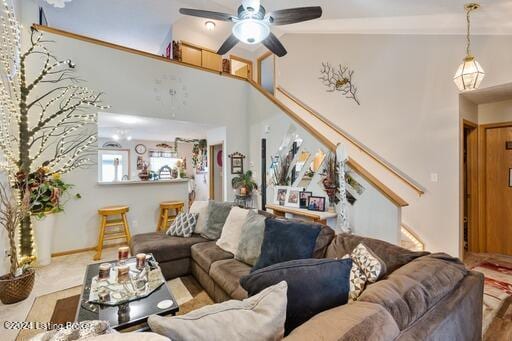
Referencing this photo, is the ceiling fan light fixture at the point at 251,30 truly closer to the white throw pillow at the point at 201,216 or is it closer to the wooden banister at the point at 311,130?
the wooden banister at the point at 311,130

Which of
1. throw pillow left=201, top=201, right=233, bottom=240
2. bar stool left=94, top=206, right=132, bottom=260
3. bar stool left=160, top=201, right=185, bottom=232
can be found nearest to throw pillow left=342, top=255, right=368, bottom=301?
throw pillow left=201, top=201, right=233, bottom=240

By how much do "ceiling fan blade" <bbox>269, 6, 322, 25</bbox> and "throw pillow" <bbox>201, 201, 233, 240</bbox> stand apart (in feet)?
7.37

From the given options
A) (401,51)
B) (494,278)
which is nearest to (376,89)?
(401,51)

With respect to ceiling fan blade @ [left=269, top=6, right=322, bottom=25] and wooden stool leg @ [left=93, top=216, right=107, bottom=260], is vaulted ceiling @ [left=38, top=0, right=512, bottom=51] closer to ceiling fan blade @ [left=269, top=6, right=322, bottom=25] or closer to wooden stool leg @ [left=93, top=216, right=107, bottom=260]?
ceiling fan blade @ [left=269, top=6, right=322, bottom=25]

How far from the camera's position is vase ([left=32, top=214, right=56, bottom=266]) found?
10.6 feet

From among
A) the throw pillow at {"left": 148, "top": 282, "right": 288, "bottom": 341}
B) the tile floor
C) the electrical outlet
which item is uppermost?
the electrical outlet

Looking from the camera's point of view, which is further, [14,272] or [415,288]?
[14,272]

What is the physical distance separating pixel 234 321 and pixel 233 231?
6.30ft

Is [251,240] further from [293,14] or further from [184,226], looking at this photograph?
[293,14]

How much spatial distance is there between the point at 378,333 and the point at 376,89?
429 cm

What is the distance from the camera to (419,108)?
3.74 meters

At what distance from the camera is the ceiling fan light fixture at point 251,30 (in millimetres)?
2459

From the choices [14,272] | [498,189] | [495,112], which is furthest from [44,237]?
[495,112]

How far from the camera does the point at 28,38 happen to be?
344 centimetres
